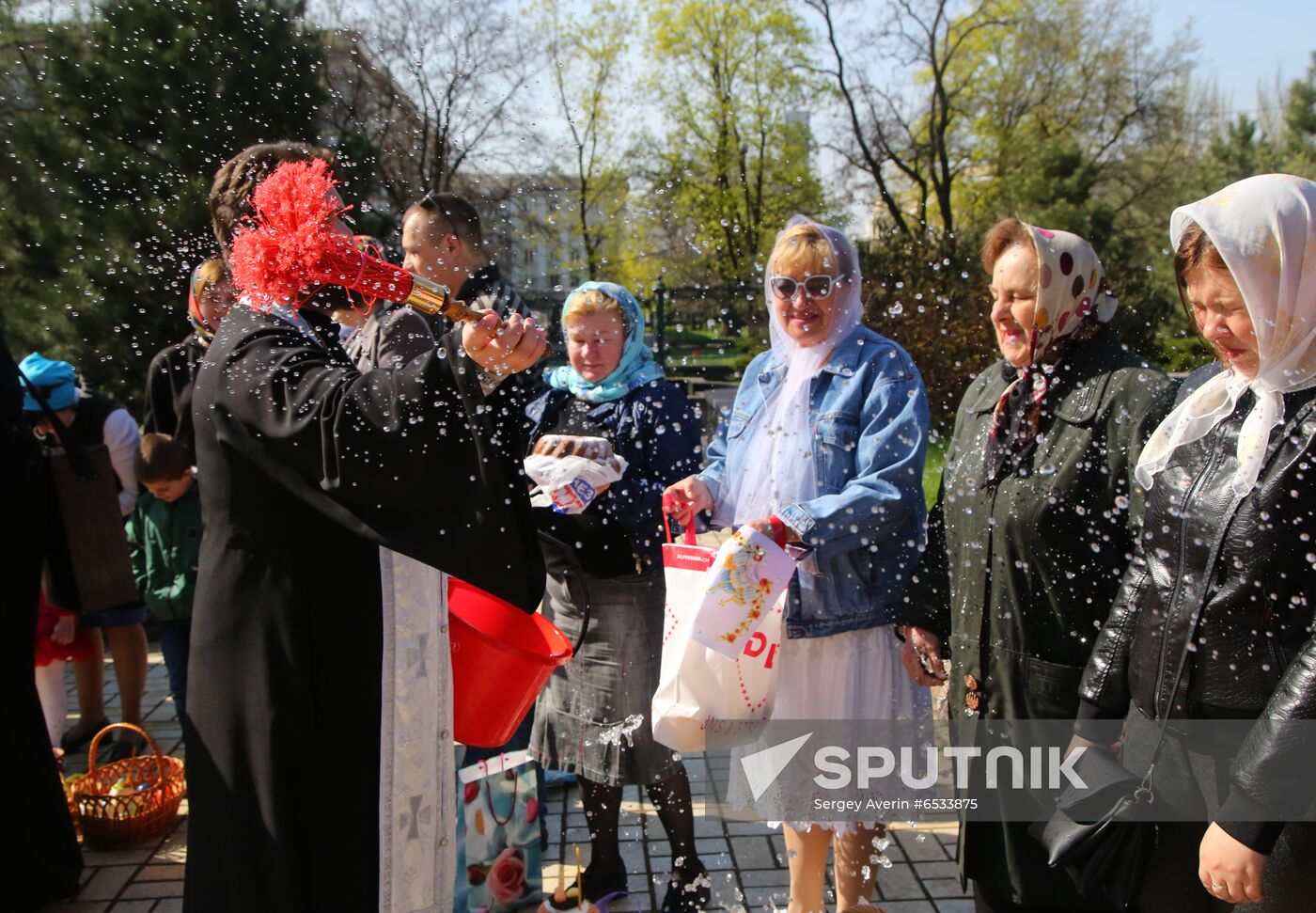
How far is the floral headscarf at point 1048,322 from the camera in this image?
2.32 meters

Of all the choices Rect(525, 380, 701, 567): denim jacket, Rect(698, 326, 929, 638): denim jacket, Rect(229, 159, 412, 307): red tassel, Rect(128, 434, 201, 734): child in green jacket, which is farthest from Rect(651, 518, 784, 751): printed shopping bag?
Rect(128, 434, 201, 734): child in green jacket

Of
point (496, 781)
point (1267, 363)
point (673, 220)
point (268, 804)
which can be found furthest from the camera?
point (673, 220)

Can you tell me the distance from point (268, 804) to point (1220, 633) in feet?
6.18

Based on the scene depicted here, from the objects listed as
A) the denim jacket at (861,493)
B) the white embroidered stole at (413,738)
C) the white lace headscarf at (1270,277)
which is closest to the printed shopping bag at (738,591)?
A: the denim jacket at (861,493)

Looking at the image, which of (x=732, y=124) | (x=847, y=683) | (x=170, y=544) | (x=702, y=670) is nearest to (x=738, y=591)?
(x=702, y=670)

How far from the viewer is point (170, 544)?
169 inches

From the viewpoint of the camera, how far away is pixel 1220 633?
1760mm

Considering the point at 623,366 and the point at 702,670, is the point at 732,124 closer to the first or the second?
the point at 623,366

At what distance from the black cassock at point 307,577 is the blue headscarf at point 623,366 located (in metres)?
1.10

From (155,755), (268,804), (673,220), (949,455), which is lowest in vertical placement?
(155,755)

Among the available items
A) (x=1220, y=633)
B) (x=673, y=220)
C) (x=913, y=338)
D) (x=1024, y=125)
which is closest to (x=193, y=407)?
(x=1220, y=633)

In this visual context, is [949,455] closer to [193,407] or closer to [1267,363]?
[1267,363]

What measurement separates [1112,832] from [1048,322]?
1145mm

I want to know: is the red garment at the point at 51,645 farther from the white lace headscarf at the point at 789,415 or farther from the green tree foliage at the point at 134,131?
the white lace headscarf at the point at 789,415
